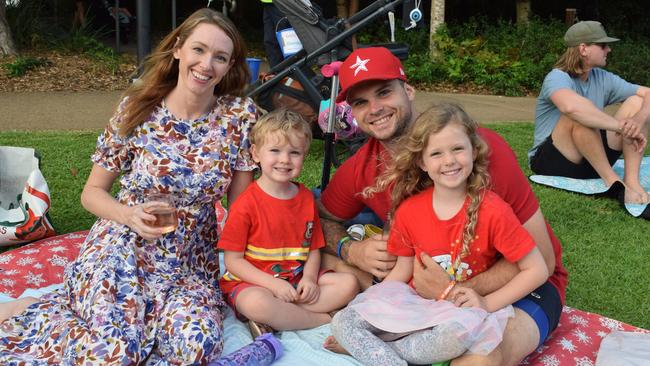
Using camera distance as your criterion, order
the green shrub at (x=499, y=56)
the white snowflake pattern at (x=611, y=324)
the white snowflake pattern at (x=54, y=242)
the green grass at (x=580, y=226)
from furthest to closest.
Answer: the green shrub at (x=499, y=56), the white snowflake pattern at (x=54, y=242), the green grass at (x=580, y=226), the white snowflake pattern at (x=611, y=324)

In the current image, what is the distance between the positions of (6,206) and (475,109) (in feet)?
24.3

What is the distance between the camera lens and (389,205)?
11.6 feet

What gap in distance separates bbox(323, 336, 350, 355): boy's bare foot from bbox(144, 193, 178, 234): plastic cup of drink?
852mm

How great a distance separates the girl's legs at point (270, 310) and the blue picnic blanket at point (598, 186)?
351 centimetres

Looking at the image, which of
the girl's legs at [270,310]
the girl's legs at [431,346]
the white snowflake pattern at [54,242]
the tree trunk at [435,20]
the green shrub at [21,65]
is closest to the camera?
the girl's legs at [431,346]

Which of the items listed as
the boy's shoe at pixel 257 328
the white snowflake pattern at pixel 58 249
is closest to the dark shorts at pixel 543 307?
the boy's shoe at pixel 257 328

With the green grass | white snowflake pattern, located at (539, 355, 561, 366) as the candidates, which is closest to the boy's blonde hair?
white snowflake pattern, located at (539, 355, 561, 366)

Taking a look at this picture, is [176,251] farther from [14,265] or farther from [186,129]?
[14,265]

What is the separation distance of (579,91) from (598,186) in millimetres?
870

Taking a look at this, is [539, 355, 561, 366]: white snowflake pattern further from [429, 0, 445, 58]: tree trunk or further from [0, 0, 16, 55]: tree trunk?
[429, 0, 445, 58]: tree trunk

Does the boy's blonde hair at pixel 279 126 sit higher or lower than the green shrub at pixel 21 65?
higher

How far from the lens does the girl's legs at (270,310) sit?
10.7ft

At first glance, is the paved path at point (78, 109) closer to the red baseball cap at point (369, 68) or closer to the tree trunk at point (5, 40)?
the tree trunk at point (5, 40)

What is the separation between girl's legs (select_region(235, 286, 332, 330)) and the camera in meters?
3.26
